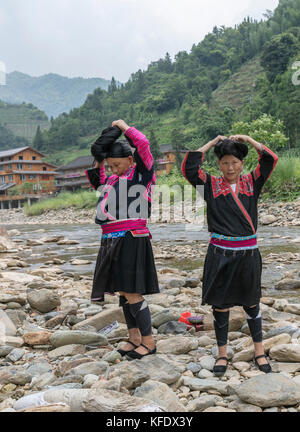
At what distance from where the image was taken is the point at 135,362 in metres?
2.27

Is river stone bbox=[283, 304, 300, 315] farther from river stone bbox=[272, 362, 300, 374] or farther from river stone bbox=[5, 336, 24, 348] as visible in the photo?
river stone bbox=[5, 336, 24, 348]

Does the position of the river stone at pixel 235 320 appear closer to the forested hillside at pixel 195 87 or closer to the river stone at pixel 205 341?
the river stone at pixel 205 341

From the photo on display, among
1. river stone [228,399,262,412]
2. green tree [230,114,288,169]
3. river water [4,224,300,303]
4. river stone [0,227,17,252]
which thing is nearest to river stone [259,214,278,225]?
river water [4,224,300,303]

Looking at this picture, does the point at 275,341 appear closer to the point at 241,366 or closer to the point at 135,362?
the point at 241,366

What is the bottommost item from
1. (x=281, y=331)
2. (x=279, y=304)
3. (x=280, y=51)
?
(x=279, y=304)

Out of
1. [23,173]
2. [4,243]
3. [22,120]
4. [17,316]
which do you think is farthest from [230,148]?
[22,120]

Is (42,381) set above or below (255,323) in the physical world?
below

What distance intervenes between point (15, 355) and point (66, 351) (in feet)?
1.18

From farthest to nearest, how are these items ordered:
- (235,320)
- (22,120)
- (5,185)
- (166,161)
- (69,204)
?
(22,120)
(5,185)
(166,161)
(69,204)
(235,320)

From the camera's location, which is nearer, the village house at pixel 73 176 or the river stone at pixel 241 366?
the river stone at pixel 241 366

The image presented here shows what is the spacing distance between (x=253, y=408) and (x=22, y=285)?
401 cm

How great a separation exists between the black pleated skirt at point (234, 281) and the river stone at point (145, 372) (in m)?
0.46

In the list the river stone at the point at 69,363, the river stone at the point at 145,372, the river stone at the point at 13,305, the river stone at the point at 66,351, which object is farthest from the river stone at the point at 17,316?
the river stone at the point at 145,372

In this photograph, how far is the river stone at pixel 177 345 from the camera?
→ 8.54ft
